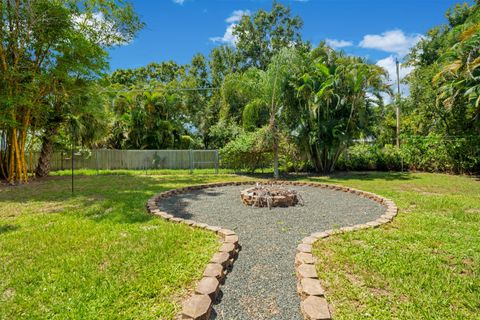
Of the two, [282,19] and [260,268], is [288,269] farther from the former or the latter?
[282,19]

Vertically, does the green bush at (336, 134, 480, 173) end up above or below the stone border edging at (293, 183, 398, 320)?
above

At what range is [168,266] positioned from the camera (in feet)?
8.62

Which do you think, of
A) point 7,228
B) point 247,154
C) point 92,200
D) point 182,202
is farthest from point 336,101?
point 7,228

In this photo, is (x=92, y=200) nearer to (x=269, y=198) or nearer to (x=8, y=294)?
(x=269, y=198)

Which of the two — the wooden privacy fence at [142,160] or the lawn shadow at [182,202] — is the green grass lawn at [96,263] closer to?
the lawn shadow at [182,202]

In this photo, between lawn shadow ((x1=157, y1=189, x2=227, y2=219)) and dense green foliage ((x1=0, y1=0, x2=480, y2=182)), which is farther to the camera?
dense green foliage ((x1=0, y1=0, x2=480, y2=182))

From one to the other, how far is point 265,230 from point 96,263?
2.19 m

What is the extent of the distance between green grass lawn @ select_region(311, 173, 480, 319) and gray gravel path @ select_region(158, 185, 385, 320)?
0.38 metres

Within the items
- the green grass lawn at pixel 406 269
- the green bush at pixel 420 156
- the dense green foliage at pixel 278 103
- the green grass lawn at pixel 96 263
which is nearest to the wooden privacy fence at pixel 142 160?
the dense green foliage at pixel 278 103

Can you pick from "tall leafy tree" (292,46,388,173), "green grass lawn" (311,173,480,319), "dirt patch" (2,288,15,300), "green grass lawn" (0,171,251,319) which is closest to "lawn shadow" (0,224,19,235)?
"green grass lawn" (0,171,251,319)

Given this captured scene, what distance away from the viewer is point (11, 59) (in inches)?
309

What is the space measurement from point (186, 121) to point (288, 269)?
61.6ft

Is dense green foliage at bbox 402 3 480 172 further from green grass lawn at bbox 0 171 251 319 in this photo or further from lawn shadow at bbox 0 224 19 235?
lawn shadow at bbox 0 224 19 235

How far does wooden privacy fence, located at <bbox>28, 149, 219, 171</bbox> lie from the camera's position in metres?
14.6
